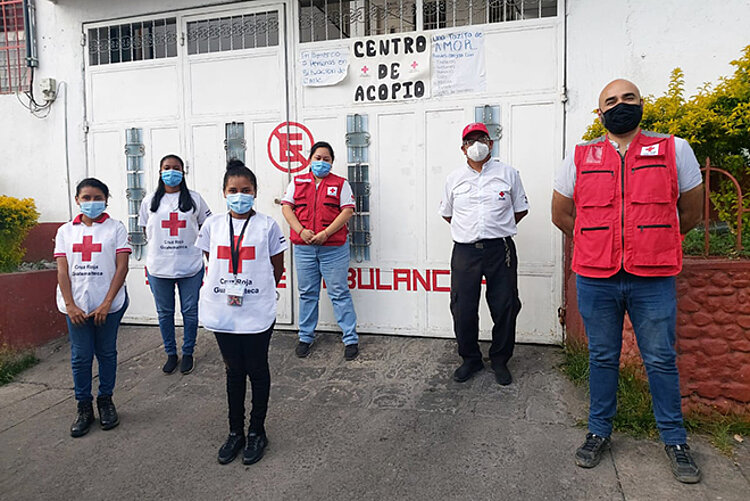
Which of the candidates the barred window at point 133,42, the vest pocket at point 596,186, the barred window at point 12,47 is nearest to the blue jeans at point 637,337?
the vest pocket at point 596,186

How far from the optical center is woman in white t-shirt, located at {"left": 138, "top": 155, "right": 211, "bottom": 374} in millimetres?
4246

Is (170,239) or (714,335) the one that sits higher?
(170,239)

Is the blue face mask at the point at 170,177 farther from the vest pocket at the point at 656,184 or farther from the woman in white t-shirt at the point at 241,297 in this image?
the vest pocket at the point at 656,184

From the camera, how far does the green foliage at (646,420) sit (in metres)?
3.07

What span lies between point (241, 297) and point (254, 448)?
878 millimetres

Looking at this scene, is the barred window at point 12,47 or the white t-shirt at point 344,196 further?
the barred window at point 12,47

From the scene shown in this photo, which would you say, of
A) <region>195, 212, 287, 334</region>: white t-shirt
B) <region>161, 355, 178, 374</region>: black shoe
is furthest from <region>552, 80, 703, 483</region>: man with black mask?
<region>161, 355, 178, 374</region>: black shoe

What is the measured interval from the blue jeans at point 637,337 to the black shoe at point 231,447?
2.00m

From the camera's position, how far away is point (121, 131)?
18.5 ft

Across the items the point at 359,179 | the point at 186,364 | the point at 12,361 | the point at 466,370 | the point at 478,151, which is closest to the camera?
the point at 478,151

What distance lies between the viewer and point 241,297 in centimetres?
294

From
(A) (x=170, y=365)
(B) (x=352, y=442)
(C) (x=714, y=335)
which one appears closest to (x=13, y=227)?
(A) (x=170, y=365)

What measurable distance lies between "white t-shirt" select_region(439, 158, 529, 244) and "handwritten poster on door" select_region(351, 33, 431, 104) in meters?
1.17

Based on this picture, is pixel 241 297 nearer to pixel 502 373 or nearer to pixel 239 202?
pixel 239 202
